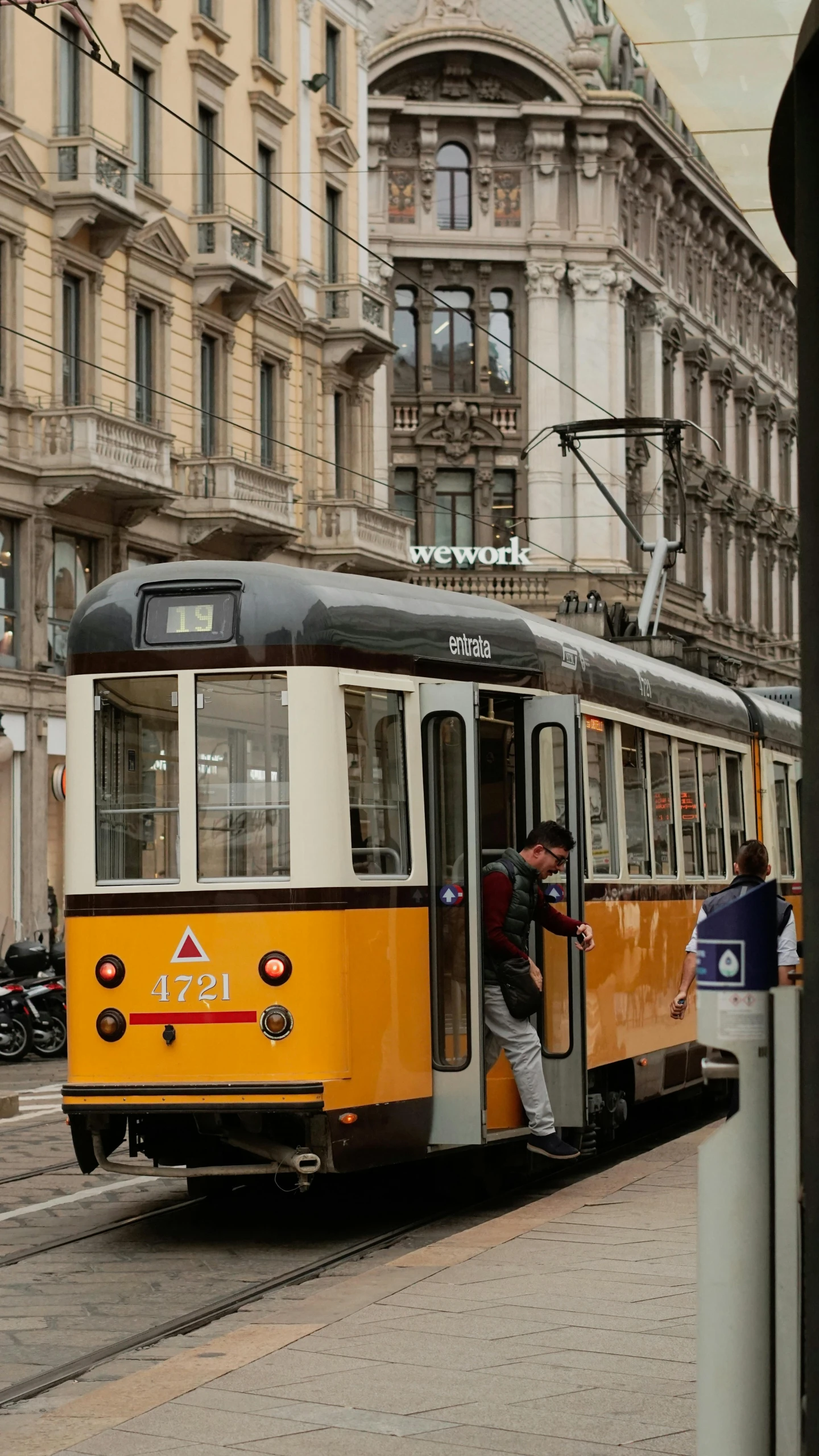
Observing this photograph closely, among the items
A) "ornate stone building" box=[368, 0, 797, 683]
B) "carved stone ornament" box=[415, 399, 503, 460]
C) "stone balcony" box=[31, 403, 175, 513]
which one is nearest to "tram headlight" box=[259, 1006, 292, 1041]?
"stone balcony" box=[31, 403, 175, 513]

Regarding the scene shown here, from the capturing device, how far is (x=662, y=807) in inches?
550

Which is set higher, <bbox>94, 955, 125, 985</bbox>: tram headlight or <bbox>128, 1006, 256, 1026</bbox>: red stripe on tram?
<bbox>94, 955, 125, 985</bbox>: tram headlight

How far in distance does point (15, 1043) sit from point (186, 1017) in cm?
1236

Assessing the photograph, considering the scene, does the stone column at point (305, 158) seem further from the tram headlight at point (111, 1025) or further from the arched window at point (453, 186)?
the tram headlight at point (111, 1025)

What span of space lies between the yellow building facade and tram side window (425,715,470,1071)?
44.9ft

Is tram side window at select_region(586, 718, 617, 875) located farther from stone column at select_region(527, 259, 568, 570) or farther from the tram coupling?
stone column at select_region(527, 259, 568, 570)

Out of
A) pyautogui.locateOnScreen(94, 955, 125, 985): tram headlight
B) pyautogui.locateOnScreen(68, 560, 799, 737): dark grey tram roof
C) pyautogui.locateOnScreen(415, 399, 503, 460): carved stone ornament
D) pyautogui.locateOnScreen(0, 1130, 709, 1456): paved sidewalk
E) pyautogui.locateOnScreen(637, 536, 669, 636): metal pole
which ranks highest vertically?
pyautogui.locateOnScreen(415, 399, 503, 460): carved stone ornament

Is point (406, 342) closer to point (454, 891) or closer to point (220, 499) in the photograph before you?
point (220, 499)

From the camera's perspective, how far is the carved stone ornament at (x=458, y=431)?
52844mm

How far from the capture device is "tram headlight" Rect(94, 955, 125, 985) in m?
9.95

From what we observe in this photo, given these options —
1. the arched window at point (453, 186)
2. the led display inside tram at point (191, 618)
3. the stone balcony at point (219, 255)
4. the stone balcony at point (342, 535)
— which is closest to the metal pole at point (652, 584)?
the led display inside tram at point (191, 618)

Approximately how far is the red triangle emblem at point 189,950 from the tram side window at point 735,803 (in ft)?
22.7

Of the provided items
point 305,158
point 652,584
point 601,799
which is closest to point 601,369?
point 305,158

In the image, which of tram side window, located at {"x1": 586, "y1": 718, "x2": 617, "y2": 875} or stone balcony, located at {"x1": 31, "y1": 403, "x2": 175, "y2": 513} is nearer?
tram side window, located at {"x1": 586, "y1": 718, "x2": 617, "y2": 875}
